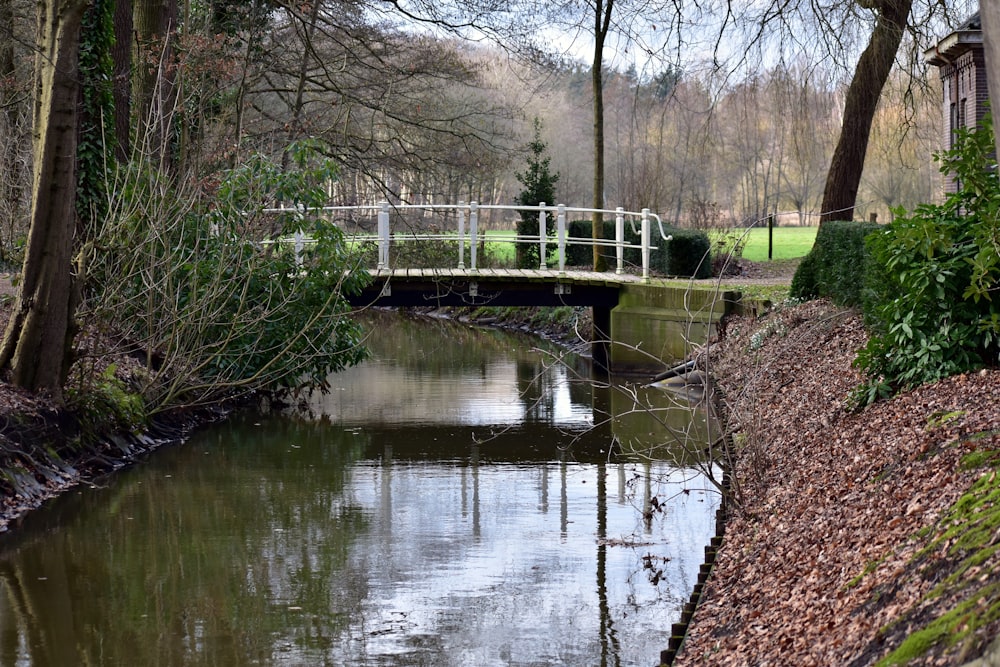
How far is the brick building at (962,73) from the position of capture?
19.7 m

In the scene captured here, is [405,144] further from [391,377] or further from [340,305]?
[340,305]

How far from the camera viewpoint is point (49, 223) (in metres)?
11.7

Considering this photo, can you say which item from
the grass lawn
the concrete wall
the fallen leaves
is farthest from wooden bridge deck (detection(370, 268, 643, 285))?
the grass lawn

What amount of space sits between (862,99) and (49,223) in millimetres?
11264

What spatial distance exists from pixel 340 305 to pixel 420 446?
9.08 feet

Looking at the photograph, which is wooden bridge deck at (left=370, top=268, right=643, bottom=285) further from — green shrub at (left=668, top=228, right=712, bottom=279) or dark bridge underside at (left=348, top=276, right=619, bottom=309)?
green shrub at (left=668, top=228, right=712, bottom=279)

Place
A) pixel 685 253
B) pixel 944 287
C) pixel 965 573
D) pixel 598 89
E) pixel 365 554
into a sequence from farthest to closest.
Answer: pixel 598 89 → pixel 685 253 → pixel 365 554 → pixel 944 287 → pixel 965 573

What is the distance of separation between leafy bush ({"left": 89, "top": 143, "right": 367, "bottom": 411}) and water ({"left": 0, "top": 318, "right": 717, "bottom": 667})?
948 mm

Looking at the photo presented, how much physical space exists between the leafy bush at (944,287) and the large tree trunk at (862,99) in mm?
7210

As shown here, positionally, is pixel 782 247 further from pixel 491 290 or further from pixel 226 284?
pixel 226 284

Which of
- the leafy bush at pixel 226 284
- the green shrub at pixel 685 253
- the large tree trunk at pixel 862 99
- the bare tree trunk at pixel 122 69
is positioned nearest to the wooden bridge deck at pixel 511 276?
the green shrub at pixel 685 253

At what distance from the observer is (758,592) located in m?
6.17

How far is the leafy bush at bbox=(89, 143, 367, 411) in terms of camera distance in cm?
1301

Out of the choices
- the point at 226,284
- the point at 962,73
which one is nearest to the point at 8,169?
the point at 226,284
